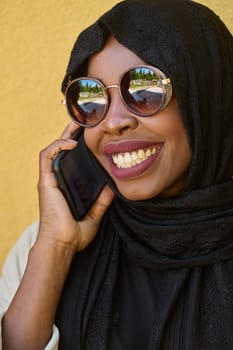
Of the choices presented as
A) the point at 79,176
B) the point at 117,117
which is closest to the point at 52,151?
the point at 79,176

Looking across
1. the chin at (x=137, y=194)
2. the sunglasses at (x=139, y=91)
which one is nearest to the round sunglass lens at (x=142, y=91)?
the sunglasses at (x=139, y=91)

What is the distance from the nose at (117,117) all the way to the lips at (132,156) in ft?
0.17

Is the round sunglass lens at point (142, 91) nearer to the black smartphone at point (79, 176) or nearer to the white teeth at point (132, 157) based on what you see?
the white teeth at point (132, 157)

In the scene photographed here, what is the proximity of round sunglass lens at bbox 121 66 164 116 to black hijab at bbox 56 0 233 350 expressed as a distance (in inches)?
1.8

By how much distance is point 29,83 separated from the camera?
3365mm

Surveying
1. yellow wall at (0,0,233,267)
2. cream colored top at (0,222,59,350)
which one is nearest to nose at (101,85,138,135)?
cream colored top at (0,222,59,350)

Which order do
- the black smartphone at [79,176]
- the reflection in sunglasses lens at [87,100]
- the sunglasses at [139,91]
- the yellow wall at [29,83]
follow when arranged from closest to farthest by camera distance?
1. the sunglasses at [139,91]
2. the reflection in sunglasses lens at [87,100]
3. the black smartphone at [79,176]
4. the yellow wall at [29,83]

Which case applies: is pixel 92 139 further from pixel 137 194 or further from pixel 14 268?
pixel 14 268

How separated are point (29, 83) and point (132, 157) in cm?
146

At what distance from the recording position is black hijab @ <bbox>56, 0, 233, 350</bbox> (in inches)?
78.3

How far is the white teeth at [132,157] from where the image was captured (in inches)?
80.3

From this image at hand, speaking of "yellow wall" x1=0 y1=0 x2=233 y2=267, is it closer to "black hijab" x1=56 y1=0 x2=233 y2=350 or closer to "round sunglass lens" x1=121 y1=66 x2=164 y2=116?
"black hijab" x1=56 y1=0 x2=233 y2=350

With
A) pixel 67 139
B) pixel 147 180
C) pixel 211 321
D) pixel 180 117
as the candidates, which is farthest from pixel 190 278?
pixel 67 139

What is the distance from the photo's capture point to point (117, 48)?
2.06 m
